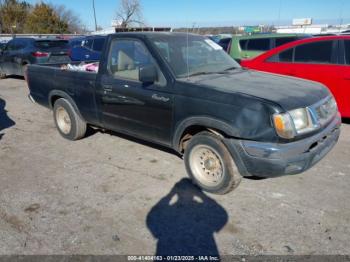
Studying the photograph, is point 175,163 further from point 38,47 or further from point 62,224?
point 38,47

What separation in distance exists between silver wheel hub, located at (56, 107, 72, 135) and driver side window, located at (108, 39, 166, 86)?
1574 mm

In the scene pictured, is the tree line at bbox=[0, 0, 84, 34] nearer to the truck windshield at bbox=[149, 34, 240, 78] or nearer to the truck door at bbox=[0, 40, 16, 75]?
the truck door at bbox=[0, 40, 16, 75]

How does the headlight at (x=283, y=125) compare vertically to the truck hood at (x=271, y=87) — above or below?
below

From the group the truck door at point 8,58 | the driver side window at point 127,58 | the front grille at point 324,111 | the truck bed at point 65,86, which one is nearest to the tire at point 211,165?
the front grille at point 324,111

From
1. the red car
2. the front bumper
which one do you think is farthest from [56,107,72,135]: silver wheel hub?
the red car

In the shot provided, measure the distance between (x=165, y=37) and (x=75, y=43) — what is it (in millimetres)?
10183

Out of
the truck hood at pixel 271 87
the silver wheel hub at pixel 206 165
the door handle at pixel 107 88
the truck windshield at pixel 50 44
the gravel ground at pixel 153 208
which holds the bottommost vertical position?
the gravel ground at pixel 153 208

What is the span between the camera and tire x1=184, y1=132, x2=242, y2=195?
142 inches

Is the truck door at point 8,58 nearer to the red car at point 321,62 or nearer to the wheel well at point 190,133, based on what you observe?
the red car at point 321,62

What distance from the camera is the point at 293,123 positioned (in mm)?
3234

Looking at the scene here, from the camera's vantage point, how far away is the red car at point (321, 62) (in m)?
6.07

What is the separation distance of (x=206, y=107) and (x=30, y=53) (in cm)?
1076

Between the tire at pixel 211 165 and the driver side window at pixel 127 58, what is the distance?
3.99 feet

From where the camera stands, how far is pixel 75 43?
531 inches
